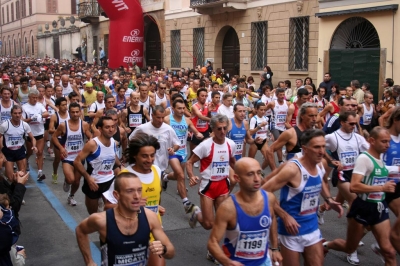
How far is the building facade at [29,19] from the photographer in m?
75.2

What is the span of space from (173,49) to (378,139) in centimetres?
2716

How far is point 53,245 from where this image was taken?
22.5 ft

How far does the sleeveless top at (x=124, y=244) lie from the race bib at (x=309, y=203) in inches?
60.7

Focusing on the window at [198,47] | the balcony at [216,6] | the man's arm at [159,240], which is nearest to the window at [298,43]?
the balcony at [216,6]

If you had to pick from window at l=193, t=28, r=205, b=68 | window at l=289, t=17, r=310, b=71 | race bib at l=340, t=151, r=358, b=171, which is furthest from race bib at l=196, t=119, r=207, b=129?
window at l=193, t=28, r=205, b=68

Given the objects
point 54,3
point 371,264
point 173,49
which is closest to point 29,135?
point 371,264

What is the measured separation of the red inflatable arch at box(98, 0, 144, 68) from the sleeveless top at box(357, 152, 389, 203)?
80.8ft

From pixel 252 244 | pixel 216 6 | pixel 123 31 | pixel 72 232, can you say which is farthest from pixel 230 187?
pixel 123 31

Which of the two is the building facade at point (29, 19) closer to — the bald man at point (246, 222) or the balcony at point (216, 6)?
the balcony at point (216, 6)

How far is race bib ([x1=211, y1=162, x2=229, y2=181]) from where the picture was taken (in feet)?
22.2

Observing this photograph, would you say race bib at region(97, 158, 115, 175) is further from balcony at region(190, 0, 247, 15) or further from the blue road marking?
balcony at region(190, 0, 247, 15)

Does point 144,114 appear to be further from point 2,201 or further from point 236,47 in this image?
point 236,47

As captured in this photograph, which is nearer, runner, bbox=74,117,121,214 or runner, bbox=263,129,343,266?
runner, bbox=263,129,343,266

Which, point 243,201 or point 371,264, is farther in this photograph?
point 371,264
